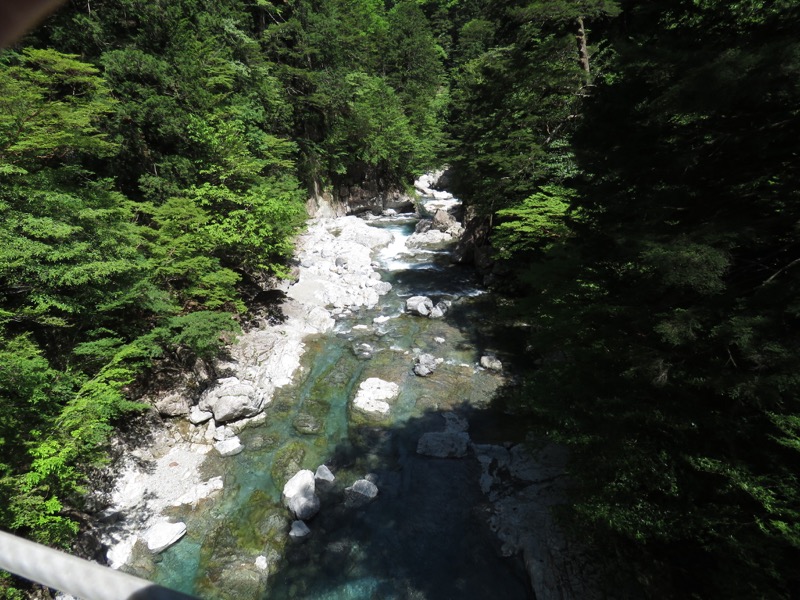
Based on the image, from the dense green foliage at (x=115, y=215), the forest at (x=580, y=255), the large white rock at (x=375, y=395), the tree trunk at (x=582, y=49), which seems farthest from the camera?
the tree trunk at (x=582, y=49)

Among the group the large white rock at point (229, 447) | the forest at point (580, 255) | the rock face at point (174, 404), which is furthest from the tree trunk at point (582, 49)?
the rock face at point (174, 404)

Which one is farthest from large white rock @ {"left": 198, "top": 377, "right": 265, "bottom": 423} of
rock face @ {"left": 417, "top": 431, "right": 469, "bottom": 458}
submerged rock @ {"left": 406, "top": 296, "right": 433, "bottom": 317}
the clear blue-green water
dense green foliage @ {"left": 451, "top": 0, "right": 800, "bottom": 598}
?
dense green foliage @ {"left": 451, "top": 0, "right": 800, "bottom": 598}

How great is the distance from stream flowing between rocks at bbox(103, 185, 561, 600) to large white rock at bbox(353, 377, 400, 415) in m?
0.10

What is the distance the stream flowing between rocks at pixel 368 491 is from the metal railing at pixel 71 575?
6.65 metres

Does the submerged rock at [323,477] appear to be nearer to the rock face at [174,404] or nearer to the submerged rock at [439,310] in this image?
the rock face at [174,404]

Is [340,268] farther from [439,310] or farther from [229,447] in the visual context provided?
[229,447]

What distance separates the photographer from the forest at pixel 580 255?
4.00m

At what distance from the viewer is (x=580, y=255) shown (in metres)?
6.35

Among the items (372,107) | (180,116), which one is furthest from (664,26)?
(372,107)

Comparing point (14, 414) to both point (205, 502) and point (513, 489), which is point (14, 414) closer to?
point (205, 502)

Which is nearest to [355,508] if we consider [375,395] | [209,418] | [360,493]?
[360,493]

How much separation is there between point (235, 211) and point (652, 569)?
12.7m

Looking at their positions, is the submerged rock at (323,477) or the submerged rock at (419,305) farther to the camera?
the submerged rock at (419,305)

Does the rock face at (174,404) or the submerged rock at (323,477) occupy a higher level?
the rock face at (174,404)
